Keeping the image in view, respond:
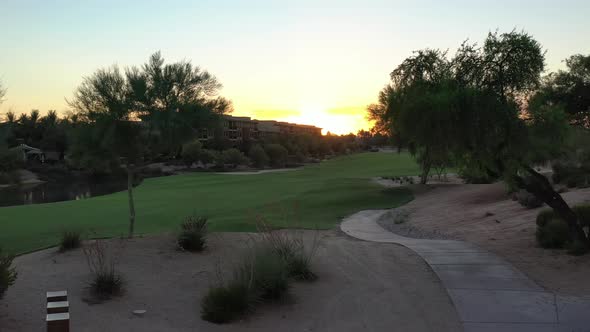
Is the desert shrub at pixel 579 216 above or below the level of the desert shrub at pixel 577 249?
above

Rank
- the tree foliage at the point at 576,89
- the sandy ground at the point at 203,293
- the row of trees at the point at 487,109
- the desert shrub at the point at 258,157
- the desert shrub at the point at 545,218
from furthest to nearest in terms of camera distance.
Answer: the desert shrub at the point at 258,157 → the tree foliage at the point at 576,89 → the desert shrub at the point at 545,218 → the row of trees at the point at 487,109 → the sandy ground at the point at 203,293

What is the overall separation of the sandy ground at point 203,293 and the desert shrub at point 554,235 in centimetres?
369

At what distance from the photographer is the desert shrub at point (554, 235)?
1371 centimetres

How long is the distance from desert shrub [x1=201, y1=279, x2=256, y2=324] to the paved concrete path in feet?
11.6

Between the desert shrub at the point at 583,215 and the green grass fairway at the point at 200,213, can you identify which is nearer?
the desert shrub at the point at 583,215

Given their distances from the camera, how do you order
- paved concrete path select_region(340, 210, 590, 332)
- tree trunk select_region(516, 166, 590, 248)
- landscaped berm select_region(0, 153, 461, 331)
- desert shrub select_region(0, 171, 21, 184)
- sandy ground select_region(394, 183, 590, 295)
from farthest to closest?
desert shrub select_region(0, 171, 21, 184) < tree trunk select_region(516, 166, 590, 248) < sandy ground select_region(394, 183, 590, 295) < landscaped berm select_region(0, 153, 461, 331) < paved concrete path select_region(340, 210, 590, 332)

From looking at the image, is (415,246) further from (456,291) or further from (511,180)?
(456,291)

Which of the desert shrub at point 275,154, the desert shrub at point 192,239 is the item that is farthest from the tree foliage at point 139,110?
the desert shrub at point 275,154

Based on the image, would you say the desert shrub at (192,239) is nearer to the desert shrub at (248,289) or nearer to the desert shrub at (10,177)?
the desert shrub at (248,289)

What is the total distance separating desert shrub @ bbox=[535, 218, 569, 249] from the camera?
13.7 meters

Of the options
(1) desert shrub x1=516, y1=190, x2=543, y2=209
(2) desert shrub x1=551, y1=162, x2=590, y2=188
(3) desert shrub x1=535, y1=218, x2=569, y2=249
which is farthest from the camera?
(2) desert shrub x1=551, y1=162, x2=590, y2=188

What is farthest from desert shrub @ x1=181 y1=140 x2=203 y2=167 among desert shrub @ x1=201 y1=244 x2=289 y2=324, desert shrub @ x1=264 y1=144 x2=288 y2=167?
desert shrub @ x1=201 y1=244 x2=289 y2=324

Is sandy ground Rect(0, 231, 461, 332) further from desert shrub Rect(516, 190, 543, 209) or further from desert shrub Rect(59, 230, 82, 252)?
desert shrub Rect(516, 190, 543, 209)

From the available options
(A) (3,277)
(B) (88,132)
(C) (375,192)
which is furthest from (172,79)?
(C) (375,192)
